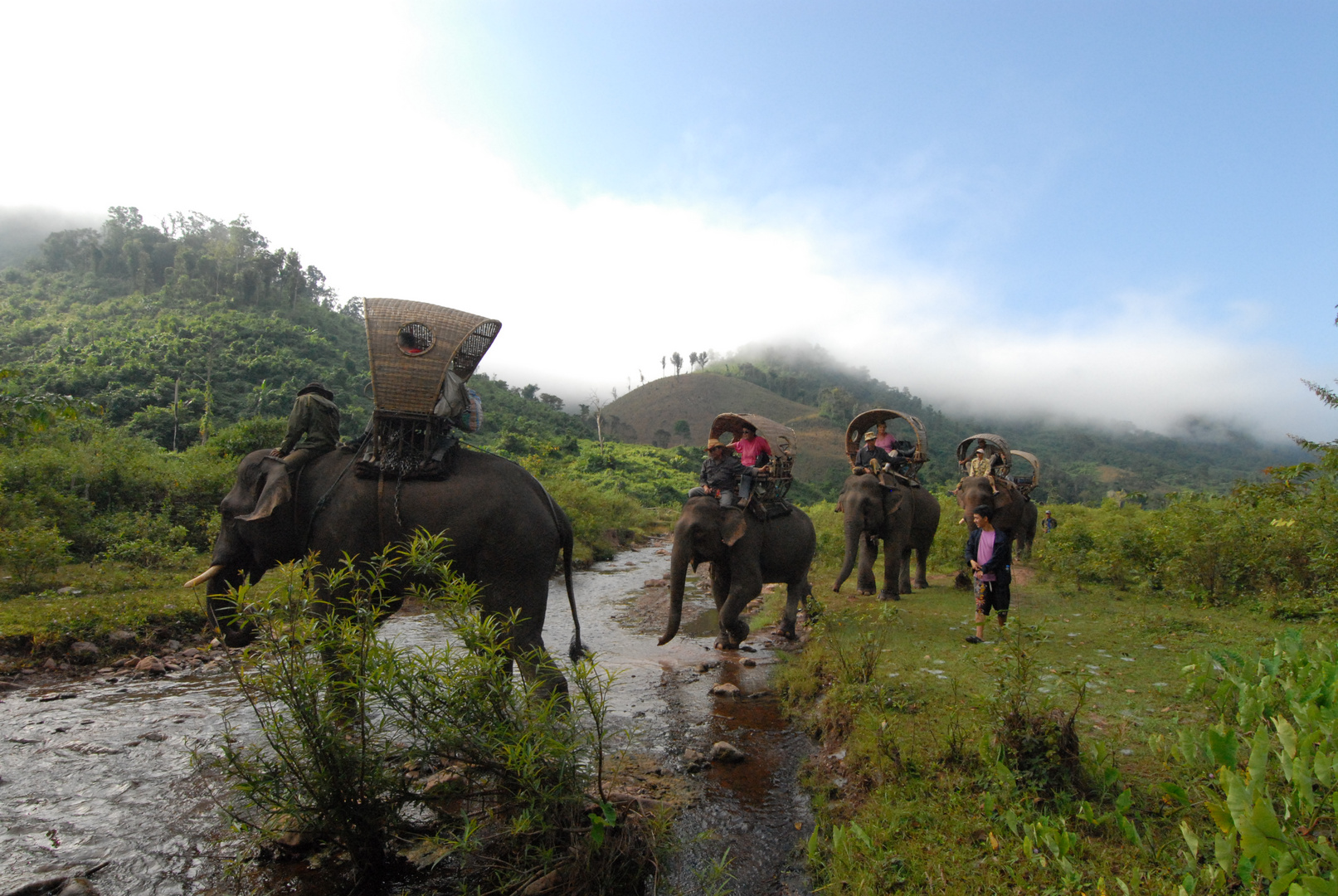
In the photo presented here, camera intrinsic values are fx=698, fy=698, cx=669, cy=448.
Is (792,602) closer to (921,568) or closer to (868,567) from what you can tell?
(868,567)

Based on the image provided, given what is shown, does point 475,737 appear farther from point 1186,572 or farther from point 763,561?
point 1186,572

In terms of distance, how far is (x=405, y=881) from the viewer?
3891mm

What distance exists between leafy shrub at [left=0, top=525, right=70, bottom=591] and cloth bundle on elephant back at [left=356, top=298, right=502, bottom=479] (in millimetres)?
9485

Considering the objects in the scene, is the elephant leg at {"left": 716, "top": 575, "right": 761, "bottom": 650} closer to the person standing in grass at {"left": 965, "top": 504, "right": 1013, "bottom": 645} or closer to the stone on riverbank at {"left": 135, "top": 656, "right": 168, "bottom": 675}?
the person standing in grass at {"left": 965, "top": 504, "right": 1013, "bottom": 645}

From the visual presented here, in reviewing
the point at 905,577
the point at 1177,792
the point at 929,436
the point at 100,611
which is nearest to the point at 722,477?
the point at 905,577

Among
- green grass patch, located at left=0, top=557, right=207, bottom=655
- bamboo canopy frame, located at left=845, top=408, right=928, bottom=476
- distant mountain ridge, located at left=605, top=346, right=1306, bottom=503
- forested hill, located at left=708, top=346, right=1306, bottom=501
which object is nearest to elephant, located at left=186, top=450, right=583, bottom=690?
green grass patch, located at left=0, top=557, right=207, bottom=655

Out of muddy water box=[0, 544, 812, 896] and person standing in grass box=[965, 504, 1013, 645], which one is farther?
person standing in grass box=[965, 504, 1013, 645]

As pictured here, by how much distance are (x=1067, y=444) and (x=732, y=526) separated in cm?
16544

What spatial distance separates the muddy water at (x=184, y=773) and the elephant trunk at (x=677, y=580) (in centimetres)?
58

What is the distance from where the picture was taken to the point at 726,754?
5562mm

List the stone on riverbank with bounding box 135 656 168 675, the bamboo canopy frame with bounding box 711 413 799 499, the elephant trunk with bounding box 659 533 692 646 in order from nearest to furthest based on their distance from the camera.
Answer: the elephant trunk with bounding box 659 533 692 646 < the stone on riverbank with bounding box 135 656 168 675 < the bamboo canopy frame with bounding box 711 413 799 499

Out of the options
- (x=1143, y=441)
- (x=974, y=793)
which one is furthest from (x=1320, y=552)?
(x=1143, y=441)

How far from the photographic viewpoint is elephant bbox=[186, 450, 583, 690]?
5.57m

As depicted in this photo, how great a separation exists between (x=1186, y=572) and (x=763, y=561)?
22.5 ft
